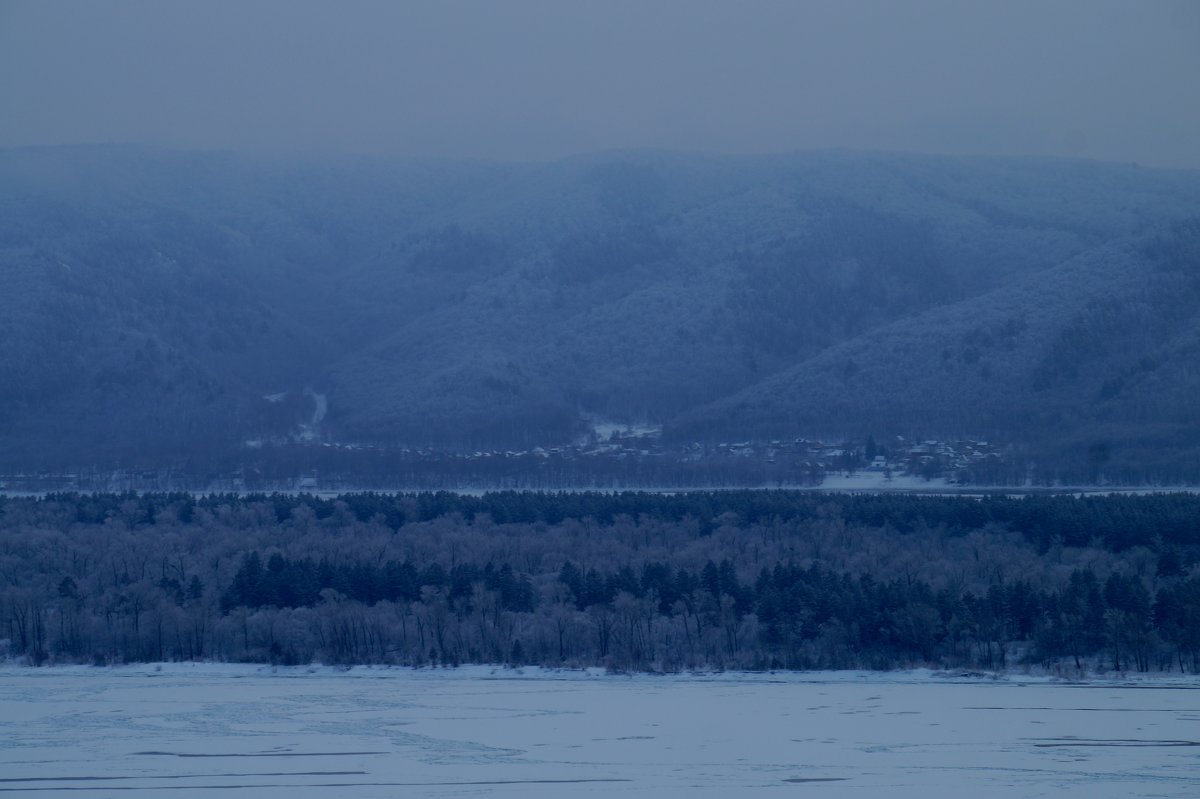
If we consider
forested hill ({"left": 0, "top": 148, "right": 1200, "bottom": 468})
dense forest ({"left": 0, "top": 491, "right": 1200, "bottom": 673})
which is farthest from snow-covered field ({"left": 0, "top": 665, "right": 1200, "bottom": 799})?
forested hill ({"left": 0, "top": 148, "right": 1200, "bottom": 468})

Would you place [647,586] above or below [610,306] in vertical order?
below

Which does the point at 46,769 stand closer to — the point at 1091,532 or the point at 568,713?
the point at 568,713

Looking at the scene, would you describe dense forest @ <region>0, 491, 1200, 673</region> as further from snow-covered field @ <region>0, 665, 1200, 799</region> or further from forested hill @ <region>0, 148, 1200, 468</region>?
forested hill @ <region>0, 148, 1200, 468</region>

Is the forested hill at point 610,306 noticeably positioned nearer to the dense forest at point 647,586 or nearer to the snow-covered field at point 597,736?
the dense forest at point 647,586

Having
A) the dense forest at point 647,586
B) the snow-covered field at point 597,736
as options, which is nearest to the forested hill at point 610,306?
the dense forest at point 647,586

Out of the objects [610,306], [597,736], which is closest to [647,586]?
[597,736]

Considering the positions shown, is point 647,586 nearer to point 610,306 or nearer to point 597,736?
point 597,736
